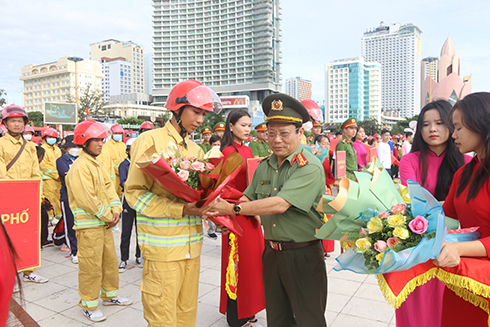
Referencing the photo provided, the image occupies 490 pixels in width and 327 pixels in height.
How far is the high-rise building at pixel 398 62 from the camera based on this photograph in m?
149

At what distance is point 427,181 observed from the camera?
2.75 meters

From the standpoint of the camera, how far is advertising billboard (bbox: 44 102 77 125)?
21.5m

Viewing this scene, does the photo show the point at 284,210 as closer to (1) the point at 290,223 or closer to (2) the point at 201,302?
(1) the point at 290,223

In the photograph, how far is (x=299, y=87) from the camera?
599 ft

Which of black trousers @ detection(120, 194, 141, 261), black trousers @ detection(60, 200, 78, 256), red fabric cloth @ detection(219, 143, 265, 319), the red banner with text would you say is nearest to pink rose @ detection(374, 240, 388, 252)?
red fabric cloth @ detection(219, 143, 265, 319)

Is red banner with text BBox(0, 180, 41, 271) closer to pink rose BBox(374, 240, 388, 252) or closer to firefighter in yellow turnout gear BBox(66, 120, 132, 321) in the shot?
firefighter in yellow turnout gear BBox(66, 120, 132, 321)

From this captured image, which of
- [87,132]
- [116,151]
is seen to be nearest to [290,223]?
[87,132]

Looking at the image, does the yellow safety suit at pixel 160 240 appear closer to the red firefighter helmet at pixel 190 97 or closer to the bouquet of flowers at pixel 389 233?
the red firefighter helmet at pixel 190 97

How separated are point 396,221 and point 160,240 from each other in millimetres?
1636

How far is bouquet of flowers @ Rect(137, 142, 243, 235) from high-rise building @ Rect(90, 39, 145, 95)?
174m

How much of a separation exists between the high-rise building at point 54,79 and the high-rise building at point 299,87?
327 feet

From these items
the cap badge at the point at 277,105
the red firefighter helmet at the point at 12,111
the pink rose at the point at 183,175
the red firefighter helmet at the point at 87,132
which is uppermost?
the red firefighter helmet at the point at 12,111

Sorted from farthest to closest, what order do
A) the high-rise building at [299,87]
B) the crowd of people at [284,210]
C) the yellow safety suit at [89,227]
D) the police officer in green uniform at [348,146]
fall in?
the high-rise building at [299,87]
the police officer in green uniform at [348,146]
the yellow safety suit at [89,227]
the crowd of people at [284,210]

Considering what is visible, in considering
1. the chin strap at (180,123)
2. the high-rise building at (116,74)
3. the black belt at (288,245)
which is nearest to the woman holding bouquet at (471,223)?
the black belt at (288,245)
